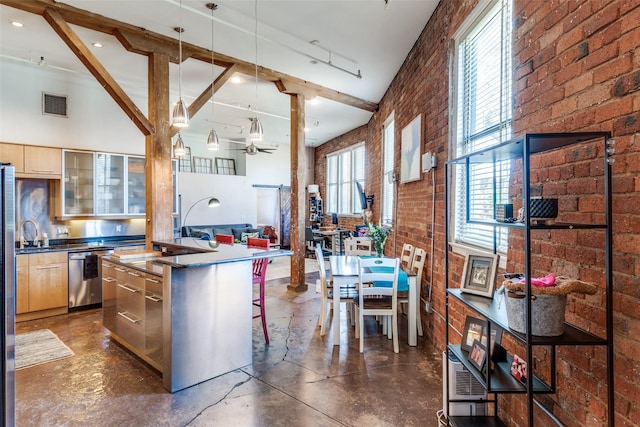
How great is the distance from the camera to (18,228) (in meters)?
4.66

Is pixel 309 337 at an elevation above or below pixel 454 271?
below

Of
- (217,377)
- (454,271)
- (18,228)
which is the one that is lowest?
(217,377)

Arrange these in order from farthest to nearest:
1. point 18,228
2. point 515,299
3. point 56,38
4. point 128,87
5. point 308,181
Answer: point 308,181
point 128,87
point 18,228
point 56,38
point 515,299

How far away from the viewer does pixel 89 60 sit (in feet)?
12.1

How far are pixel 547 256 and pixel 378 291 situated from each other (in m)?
1.81

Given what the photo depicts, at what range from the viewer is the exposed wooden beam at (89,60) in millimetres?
3477

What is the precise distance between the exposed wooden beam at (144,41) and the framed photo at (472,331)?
4.24m

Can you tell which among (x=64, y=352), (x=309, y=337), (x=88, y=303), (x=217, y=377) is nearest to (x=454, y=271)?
(x=309, y=337)

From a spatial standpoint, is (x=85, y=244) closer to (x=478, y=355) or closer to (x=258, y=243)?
(x=258, y=243)

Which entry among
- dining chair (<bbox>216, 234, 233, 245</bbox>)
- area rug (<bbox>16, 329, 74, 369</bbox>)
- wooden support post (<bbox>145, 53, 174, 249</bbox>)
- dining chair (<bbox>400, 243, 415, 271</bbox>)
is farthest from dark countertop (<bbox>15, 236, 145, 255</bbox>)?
dining chair (<bbox>400, 243, 415, 271</bbox>)

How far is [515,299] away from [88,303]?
5240mm

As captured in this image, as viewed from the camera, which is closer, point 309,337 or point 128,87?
point 309,337

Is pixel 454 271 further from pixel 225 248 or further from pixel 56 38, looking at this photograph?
pixel 56 38

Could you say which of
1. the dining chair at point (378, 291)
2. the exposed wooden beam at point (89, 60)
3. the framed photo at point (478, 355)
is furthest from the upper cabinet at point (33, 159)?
the framed photo at point (478, 355)
